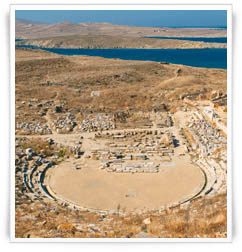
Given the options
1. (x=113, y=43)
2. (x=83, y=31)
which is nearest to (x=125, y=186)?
(x=113, y=43)

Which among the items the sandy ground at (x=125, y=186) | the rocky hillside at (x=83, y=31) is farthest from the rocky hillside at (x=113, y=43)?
the sandy ground at (x=125, y=186)

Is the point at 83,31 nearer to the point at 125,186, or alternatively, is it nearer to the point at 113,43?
the point at 113,43

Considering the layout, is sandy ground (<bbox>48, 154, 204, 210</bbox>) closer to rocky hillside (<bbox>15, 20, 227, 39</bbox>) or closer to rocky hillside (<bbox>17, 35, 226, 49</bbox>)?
rocky hillside (<bbox>17, 35, 226, 49</bbox>)

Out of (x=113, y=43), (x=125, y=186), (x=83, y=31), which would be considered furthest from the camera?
(x=83, y=31)

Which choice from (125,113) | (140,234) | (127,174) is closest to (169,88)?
(125,113)

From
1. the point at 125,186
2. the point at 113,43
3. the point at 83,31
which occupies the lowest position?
the point at 125,186

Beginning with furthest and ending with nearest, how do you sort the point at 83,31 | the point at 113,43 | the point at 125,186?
the point at 83,31
the point at 113,43
the point at 125,186

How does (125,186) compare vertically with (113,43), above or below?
below
